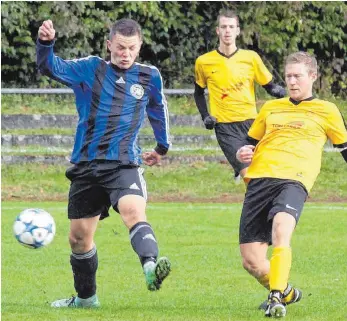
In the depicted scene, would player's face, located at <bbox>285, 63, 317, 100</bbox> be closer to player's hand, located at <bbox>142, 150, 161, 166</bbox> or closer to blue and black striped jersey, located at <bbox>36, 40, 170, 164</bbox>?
blue and black striped jersey, located at <bbox>36, 40, 170, 164</bbox>

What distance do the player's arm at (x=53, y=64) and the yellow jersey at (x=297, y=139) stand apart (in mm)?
1340

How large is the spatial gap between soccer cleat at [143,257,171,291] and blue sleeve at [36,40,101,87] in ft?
5.26

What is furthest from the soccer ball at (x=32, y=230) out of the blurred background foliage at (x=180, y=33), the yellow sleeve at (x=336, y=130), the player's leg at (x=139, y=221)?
the blurred background foliage at (x=180, y=33)

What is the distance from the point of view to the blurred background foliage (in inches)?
848

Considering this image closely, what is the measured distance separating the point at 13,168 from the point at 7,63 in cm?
381

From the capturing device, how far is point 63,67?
766 cm

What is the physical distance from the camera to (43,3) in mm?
21438

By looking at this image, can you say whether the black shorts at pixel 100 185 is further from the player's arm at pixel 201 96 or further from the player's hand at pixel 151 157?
the player's arm at pixel 201 96

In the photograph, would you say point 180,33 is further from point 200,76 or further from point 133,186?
point 133,186

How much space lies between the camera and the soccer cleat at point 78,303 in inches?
313

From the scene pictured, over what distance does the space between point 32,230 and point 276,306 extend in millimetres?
1865

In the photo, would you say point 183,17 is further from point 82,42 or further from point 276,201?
point 276,201

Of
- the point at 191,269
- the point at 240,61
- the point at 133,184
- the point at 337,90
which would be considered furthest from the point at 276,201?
the point at 337,90

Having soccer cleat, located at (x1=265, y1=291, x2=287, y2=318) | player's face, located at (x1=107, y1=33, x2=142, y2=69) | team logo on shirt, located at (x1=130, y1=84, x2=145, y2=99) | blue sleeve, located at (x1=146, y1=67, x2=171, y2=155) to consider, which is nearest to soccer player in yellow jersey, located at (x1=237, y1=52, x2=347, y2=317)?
soccer cleat, located at (x1=265, y1=291, x2=287, y2=318)
